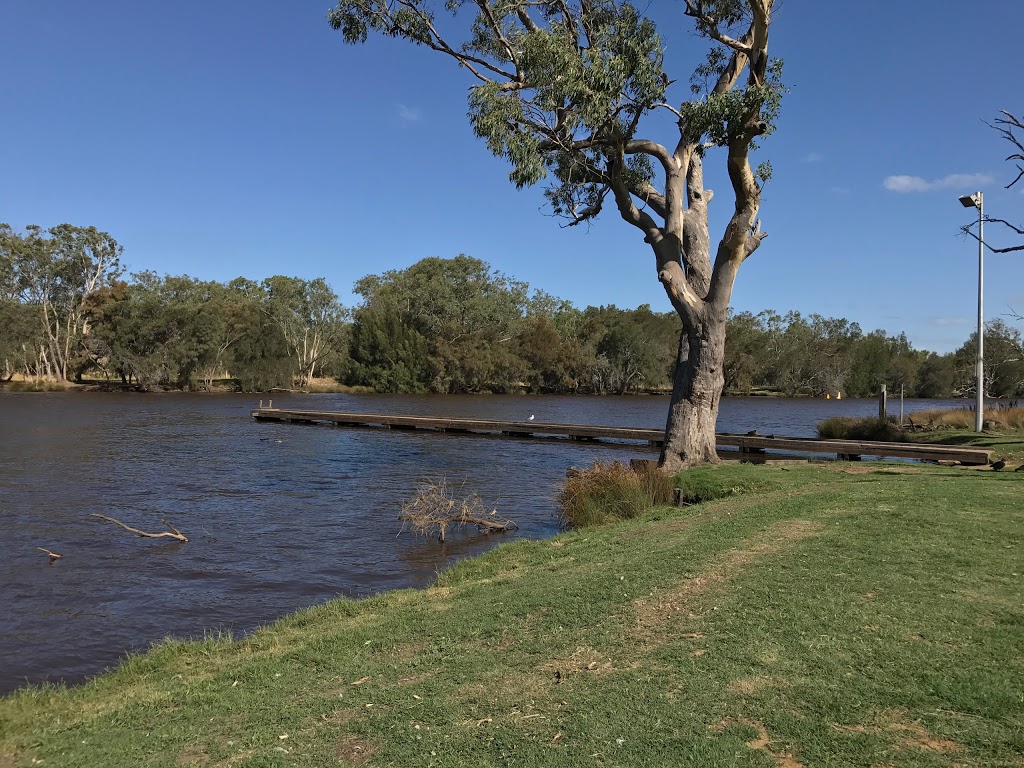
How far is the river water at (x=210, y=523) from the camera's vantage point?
9.88 meters

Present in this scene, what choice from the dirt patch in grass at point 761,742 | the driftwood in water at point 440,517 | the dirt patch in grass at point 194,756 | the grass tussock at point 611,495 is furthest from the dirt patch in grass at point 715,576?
the driftwood in water at point 440,517

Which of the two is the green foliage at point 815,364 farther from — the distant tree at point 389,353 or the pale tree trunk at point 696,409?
the pale tree trunk at point 696,409

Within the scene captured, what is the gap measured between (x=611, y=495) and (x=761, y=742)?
1054 cm

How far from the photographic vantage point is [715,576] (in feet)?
24.5

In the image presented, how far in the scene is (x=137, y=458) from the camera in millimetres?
27625

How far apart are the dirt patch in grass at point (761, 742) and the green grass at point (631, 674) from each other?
0.01 meters

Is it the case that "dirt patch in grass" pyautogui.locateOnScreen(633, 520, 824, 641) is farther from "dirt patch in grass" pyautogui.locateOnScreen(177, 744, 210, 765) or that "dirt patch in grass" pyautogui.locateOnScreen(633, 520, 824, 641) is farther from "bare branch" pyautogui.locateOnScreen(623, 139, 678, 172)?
"bare branch" pyautogui.locateOnScreen(623, 139, 678, 172)

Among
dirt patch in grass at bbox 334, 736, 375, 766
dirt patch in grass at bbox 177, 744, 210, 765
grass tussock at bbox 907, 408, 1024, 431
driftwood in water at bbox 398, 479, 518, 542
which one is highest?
grass tussock at bbox 907, 408, 1024, 431

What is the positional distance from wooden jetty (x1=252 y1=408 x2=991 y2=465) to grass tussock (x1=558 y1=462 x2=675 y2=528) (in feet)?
26.3

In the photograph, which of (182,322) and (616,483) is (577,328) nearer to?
(182,322)

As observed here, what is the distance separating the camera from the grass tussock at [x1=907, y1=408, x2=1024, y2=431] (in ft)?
89.2

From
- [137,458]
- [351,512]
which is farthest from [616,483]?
[137,458]

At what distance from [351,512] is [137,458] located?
47.0 ft

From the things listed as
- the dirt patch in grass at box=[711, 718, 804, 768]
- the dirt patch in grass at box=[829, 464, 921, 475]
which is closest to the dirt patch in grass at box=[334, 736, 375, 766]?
the dirt patch in grass at box=[711, 718, 804, 768]
